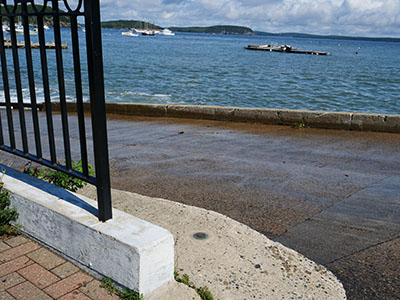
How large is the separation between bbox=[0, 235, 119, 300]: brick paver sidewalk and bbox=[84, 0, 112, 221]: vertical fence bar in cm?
49

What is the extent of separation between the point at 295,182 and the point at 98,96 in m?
4.03

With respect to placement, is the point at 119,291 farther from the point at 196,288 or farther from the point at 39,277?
the point at 39,277

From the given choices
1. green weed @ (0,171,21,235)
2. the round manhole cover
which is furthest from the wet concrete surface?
green weed @ (0,171,21,235)

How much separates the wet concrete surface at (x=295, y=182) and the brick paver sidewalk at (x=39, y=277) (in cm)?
195

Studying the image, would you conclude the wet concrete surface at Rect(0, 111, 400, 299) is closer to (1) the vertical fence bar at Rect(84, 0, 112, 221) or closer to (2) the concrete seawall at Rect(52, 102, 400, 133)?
(2) the concrete seawall at Rect(52, 102, 400, 133)

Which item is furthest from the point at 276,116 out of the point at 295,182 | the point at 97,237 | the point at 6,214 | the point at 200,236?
the point at 97,237

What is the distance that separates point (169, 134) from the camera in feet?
33.1

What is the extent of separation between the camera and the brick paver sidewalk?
2.82 meters

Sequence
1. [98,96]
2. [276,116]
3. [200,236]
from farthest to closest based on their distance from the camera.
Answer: [276,116]
[200,236]
[98,96]

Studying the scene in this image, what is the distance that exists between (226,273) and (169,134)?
23.3 feet

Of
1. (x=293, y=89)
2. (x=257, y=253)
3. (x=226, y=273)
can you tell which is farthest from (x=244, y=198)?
(x=293, y=89)

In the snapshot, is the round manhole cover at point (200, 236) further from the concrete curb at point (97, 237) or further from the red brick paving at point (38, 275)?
the red brick paving at point (38, 275)

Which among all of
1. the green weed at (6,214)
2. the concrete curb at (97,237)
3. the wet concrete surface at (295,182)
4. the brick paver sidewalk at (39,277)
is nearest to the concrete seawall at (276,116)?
the wet concrete surface at (295,182)

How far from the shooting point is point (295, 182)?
6070 mm
